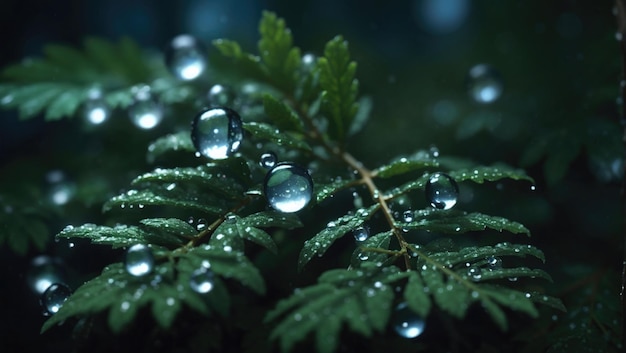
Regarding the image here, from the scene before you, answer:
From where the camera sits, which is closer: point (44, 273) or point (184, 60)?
point (44, 273)

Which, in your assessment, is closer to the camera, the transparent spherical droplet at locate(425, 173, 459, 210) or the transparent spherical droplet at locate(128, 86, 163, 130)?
the transparent spherical droplet at locate(425, 173, 459, 210)

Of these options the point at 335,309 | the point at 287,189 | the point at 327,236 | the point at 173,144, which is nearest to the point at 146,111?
the point at 173,144

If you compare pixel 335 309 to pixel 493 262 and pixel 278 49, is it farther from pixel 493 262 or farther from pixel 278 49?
pixel 278 49

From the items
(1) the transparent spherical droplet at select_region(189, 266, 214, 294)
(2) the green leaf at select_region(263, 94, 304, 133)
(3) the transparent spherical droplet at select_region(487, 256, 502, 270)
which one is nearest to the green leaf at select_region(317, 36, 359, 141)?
(2) the green leaf at select_region(263, 94, 304, 133)

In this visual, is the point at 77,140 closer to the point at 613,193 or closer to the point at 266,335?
the point at 266,335

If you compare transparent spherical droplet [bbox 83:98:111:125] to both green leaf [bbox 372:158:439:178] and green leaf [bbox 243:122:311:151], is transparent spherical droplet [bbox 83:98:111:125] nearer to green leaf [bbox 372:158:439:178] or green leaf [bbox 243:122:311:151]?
green leaf [bbox 243:122:311:151]
